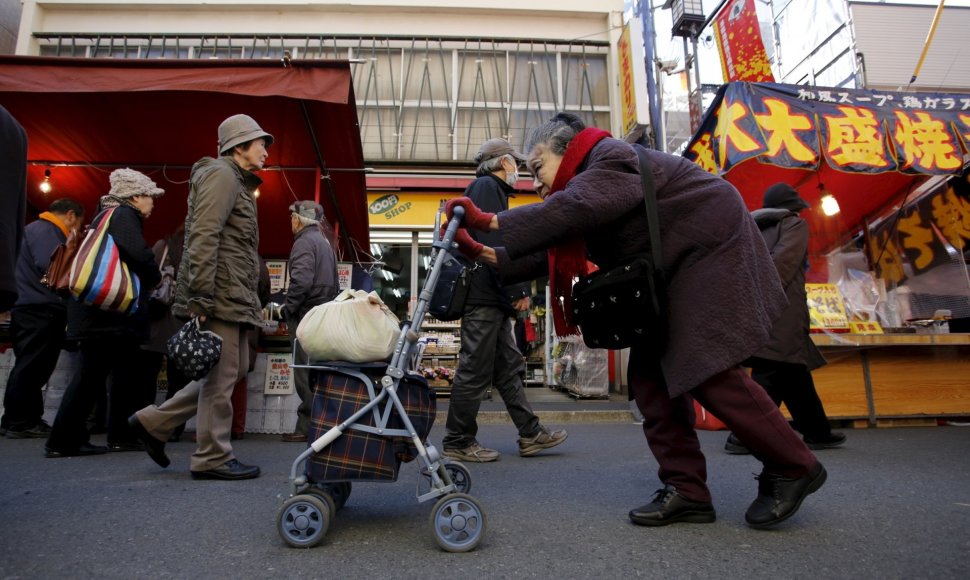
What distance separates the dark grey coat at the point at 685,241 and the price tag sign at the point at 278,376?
3570mm

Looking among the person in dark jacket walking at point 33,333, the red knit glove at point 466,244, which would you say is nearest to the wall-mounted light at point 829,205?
the red knit glove at point 466,244

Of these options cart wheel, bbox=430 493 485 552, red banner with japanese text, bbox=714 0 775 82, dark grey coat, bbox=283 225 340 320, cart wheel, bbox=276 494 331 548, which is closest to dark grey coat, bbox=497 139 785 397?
cart wheel, bbox=430 493 485 552

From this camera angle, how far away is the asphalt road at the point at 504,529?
1.66 meters

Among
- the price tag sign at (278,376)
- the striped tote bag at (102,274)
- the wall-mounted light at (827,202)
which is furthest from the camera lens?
the wall-mounted light at (827,202)

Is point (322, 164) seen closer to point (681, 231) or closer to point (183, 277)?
point (183, 277)

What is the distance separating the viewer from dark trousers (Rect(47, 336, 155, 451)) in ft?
11.7

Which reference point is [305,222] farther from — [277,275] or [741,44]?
[741,44]

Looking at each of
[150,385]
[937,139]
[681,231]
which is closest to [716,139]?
[937,139]

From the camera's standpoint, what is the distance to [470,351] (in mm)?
3551

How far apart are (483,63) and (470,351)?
8.38m

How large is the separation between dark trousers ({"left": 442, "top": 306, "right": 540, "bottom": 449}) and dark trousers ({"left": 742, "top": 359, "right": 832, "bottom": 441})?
1708 mm

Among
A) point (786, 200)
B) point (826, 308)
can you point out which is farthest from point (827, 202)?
point (786, 200)

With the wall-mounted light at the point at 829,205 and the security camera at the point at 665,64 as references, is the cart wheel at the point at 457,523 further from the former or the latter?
the security camera at the point at 665,64

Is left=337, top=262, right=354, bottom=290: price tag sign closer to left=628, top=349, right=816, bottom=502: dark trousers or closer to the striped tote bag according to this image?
the striped tote bag
